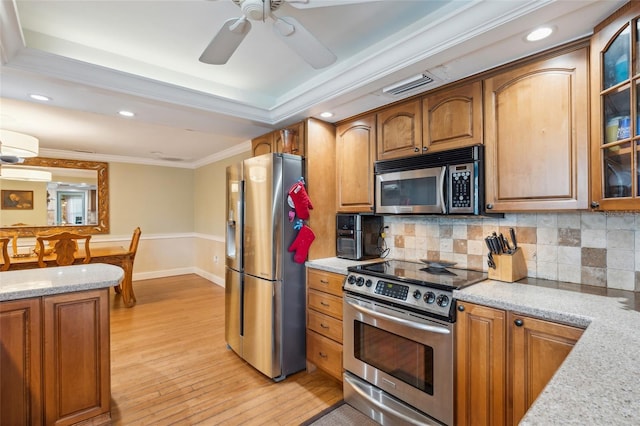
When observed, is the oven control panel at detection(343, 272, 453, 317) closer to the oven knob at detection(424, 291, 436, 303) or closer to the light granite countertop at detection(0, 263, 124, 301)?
the oven knob at detection(424, 291, 436, 303)

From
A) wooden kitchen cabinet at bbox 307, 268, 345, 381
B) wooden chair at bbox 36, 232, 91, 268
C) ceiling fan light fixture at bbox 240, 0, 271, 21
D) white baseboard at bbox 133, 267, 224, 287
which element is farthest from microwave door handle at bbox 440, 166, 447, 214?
white baseboard at bbox 133, 267, 224, 287

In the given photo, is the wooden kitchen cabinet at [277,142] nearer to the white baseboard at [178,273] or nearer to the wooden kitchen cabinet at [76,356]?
the wooden kitchen cabinet at [76,356]

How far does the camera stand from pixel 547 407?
67 cm

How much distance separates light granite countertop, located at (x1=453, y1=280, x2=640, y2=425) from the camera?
65cm

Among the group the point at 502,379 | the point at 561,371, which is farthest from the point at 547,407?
the point at 502,379

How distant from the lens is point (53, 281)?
6.16ft

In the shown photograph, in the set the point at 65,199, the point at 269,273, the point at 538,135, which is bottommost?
the point at 269,273

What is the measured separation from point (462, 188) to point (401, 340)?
105 cm

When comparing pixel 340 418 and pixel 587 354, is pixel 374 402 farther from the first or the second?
pixel 587 354

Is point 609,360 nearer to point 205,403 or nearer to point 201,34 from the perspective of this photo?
point 205,403

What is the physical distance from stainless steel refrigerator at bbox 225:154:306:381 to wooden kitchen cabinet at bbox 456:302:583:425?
4.56 ft

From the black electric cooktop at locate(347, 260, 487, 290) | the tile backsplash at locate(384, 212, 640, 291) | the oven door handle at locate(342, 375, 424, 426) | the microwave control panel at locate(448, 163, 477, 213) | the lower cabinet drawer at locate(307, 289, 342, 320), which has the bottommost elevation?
the oven door handle at locate(342, 375, 424, 426)

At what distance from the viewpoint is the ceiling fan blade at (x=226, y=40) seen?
138 centimetres

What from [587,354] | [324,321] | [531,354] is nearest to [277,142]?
[324,321]
